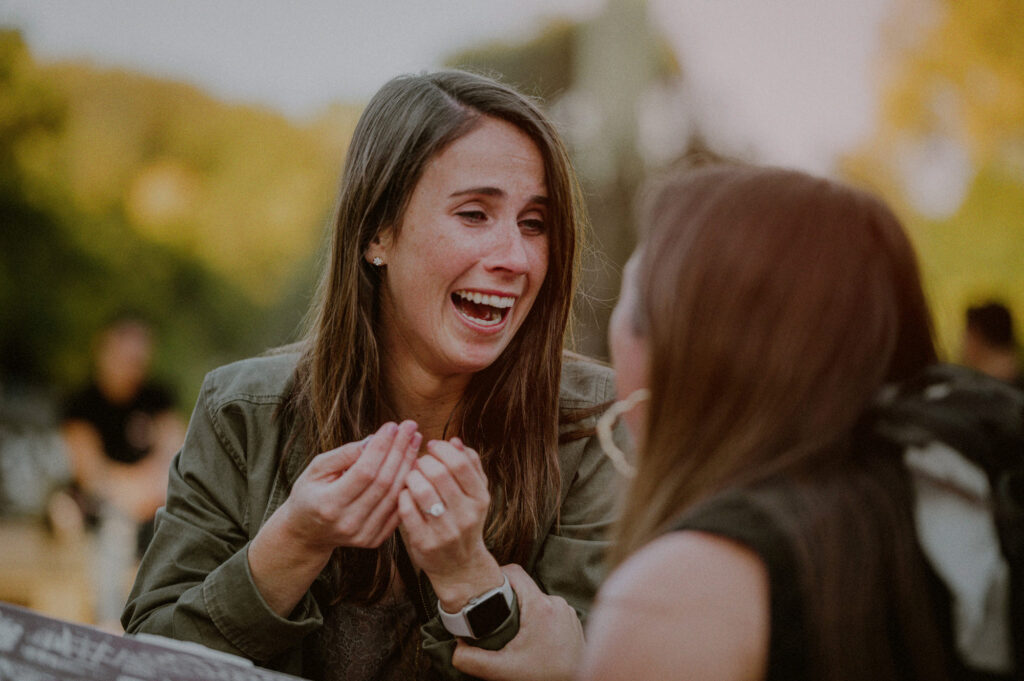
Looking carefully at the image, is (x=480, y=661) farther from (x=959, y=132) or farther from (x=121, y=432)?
(x=959, y=132)

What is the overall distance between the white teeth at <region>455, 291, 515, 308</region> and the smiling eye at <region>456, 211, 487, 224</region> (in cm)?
17

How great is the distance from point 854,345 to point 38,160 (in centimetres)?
1326

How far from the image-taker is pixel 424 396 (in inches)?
103

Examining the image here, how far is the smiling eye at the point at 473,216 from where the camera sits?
8.04 feet

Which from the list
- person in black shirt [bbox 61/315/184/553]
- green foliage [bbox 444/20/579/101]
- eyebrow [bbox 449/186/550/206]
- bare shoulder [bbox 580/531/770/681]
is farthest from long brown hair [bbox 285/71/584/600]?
green foliage [bbox 444/20/579/101]

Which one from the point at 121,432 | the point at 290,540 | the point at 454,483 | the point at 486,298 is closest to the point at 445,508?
the point at 454,483

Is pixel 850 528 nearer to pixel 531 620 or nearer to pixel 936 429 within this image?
pixel 936 429

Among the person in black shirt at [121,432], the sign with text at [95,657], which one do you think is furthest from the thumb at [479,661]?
the person in black shirt at [121,432]

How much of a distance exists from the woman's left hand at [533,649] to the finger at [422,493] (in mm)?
321

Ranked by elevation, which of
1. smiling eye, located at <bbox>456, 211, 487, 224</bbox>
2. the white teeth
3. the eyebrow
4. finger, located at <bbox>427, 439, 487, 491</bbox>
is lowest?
finger, located at <bbox>427, 439, 487, 491</bbox>

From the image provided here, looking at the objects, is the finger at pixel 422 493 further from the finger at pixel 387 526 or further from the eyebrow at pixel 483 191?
the eyebrow at pixel 483 191

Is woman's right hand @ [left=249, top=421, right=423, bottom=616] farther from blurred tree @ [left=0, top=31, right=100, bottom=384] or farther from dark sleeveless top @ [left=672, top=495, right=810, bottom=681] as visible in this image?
blurred tree @ [left=0, top=31, right=100, bottom=384]

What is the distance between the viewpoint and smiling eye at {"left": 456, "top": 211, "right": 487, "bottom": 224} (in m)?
2.45

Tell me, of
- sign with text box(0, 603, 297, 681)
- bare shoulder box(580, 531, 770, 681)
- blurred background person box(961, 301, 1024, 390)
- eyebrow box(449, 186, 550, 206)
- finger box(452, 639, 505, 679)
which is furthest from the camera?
blurred background person box(961, 301, 1024, 390)
